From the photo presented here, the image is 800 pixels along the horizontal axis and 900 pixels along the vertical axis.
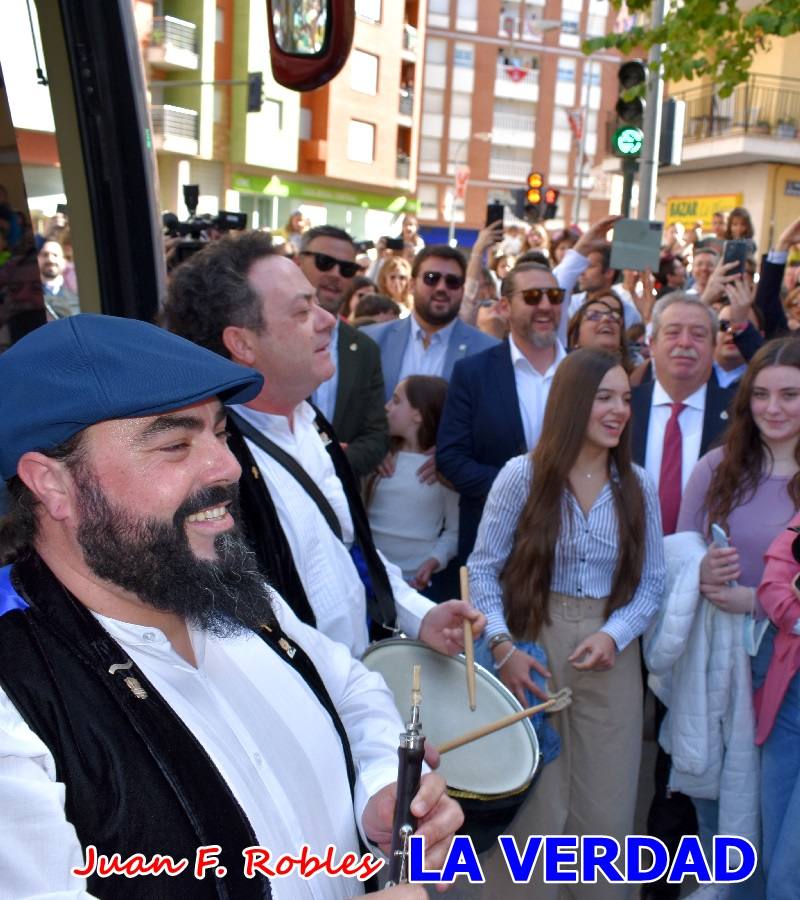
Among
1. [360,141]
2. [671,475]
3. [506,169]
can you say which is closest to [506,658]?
[671,475]

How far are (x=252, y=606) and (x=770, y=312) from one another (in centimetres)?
529

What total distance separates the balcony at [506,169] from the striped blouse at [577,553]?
2358 inches

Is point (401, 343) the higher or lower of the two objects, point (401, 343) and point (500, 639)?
the higher

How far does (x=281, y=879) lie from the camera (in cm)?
190

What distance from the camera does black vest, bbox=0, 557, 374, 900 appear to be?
63.1 inches

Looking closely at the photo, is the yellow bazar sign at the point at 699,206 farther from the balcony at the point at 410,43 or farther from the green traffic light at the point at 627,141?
the balcony at the point at 410,43

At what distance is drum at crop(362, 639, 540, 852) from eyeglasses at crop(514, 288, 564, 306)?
2623mm

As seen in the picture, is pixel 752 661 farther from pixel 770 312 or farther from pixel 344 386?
pixel 770 312

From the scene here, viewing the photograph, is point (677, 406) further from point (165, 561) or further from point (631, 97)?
point (631, 97)

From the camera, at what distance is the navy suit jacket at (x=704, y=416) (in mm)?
4840

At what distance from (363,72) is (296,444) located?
39827 millimetres

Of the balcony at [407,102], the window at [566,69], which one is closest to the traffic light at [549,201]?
the balcony at [407,102]

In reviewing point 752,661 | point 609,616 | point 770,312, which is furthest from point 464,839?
point 770,312

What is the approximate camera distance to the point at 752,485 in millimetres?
4086
